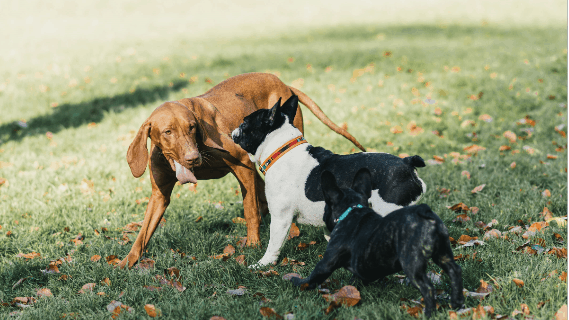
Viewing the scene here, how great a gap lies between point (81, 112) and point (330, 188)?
7.58 meters

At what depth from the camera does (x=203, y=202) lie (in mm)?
5254

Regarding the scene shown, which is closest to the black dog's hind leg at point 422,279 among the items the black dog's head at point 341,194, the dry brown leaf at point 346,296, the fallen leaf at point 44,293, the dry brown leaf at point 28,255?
the dry brown leaf at point 346,296

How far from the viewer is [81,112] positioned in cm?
928

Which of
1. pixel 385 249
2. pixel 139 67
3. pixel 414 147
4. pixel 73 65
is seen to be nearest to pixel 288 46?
pixel 139 67

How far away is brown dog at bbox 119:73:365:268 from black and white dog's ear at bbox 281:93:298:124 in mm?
572

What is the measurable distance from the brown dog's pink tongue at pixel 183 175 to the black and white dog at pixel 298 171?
472 mm

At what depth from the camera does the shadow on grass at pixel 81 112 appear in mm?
8539

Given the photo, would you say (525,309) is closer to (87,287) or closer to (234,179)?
(87,287)

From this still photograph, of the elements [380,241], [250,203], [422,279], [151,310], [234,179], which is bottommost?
[234,179]

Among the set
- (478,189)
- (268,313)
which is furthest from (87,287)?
(478,189)

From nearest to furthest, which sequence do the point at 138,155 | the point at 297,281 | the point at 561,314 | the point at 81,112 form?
the point at 561,314
the point at 297,281
the point at 138,155
the point at 81,112

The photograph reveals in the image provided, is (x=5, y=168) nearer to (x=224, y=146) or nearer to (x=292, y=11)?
(x=224, y=146)

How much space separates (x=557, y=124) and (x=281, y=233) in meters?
5.57

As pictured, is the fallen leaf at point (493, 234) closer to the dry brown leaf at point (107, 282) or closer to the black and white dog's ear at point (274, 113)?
the black and white dog's ear at point (274, 113)
